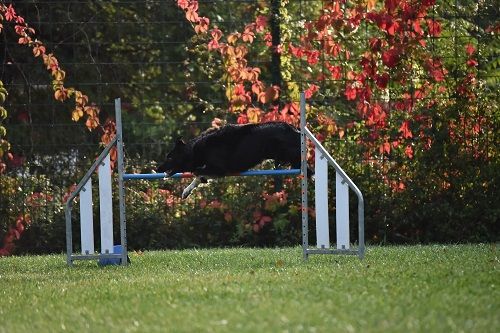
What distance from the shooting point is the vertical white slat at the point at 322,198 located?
8.20 m

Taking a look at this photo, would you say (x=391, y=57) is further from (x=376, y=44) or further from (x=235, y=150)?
(x=235, y=150)

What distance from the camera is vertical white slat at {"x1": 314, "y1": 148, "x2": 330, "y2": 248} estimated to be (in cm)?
820

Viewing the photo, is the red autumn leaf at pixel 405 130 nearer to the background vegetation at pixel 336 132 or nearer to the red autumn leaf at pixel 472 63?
the background vegetation at pixel 336 132

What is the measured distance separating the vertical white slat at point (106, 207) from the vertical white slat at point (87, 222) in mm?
103

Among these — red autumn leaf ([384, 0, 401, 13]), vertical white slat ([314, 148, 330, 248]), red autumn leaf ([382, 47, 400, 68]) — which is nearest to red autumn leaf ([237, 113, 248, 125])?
red autumn leaf ([382, 47, 400, 68])

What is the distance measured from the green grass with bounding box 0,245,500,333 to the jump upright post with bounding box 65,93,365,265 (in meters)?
0.15

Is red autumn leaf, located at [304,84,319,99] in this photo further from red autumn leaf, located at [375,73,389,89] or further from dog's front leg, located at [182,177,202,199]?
dog's front leg, located at [182,177,202,199]

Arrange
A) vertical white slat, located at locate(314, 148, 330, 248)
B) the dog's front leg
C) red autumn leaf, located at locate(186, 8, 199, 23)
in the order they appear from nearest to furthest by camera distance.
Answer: vertical white slat, located at locate(314, 148, 330, 248)
the dog's front leg
red autumn leaf, located at locate(186, 8, 199, 23)

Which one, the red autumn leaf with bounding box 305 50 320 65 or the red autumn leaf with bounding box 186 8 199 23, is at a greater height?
the red autumn leaf with bounding box 186 8 199 23

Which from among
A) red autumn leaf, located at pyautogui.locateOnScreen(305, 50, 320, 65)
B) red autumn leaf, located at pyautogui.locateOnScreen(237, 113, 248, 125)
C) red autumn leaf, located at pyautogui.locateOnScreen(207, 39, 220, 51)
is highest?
red autumn leaf, located at pyautogui.locateOnScreen(207, 39, 220, 51)

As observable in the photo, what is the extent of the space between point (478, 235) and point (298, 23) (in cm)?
364

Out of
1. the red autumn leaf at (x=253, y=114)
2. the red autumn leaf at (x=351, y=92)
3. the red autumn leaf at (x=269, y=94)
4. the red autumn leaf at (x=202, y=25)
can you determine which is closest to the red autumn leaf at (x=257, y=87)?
the red autumn leaf at (x=269, y=94)

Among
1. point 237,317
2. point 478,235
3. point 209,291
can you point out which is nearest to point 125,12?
point 478,235

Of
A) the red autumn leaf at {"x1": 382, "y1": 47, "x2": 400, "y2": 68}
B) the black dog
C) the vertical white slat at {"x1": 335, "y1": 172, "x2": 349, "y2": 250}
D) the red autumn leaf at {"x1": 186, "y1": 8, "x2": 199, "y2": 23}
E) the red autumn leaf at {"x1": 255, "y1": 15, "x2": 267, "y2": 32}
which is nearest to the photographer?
the vertical white slat at {"x1": 335, "y1": 172, "x2": 349, "y2": 250}
